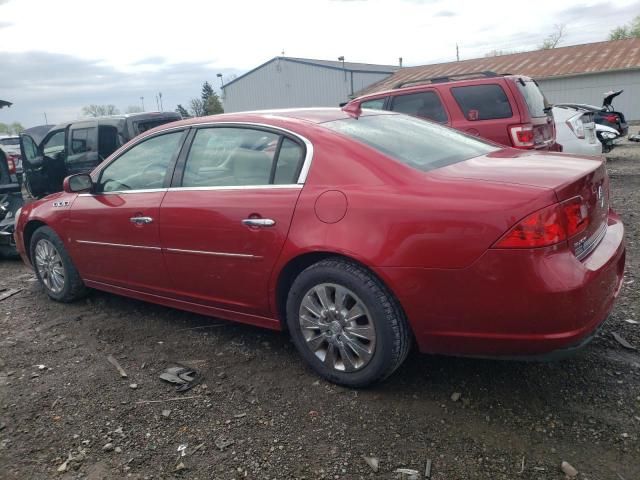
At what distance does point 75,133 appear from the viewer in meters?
8.90

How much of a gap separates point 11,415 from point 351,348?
195 cm

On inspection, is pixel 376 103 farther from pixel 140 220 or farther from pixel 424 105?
pixel 140 220

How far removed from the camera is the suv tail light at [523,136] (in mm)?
6371

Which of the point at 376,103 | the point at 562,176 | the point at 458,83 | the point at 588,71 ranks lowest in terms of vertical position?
the point at 562,176

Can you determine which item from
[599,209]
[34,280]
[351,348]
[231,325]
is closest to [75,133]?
[34,280]

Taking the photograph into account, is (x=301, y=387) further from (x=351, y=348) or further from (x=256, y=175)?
(x=256, y=175)

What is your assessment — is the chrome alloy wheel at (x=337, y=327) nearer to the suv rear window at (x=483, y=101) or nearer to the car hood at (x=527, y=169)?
the car hood at (x=527, y=169)

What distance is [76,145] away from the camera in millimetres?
→ 8836

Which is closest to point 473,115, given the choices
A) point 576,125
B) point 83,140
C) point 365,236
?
point 576,125

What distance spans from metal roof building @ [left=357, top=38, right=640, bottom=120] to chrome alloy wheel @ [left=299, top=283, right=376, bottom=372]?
83.0 feet

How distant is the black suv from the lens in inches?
328

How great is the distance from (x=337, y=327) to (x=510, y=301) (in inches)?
37.1

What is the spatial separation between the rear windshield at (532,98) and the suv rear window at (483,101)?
0.25 meters

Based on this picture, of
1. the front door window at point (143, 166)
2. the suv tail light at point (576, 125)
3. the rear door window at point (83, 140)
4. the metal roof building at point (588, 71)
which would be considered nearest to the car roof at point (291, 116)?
the front door window at point (143, 166)
